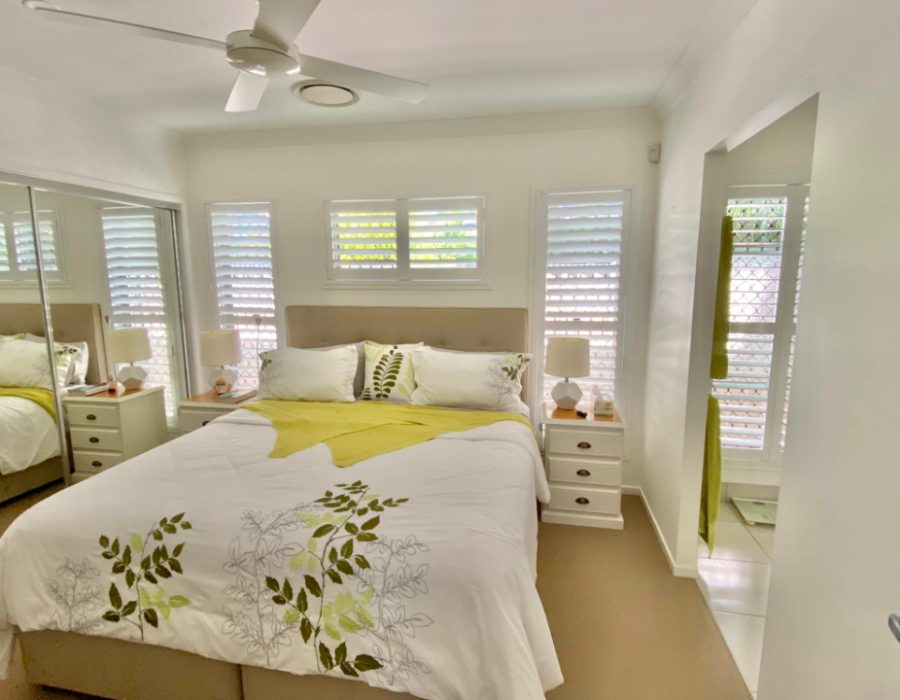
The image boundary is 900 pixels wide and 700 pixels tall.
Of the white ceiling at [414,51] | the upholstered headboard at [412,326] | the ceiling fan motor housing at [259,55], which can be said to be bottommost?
the upholstered headboard at [412,326]

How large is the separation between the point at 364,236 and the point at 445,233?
61 centimetres

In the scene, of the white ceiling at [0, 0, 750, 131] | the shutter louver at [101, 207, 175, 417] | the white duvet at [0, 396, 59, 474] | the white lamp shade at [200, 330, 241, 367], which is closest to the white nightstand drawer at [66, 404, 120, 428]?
the white duvet at [0, 396, 59, 474]

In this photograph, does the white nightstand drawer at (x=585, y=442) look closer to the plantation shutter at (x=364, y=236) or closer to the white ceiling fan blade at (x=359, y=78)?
the plantation shutter at (x=364, y=236)

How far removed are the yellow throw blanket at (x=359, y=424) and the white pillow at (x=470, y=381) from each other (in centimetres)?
7

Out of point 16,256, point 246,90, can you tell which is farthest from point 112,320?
point 246,90

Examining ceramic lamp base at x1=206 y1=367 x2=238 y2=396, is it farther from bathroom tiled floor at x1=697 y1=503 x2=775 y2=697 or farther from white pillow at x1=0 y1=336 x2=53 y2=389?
bathroom tiled floor at x1=697 y1=503 x2=775 y2=697

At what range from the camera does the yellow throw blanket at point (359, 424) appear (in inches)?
85.8

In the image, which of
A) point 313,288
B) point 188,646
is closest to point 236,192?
A: point 313,288

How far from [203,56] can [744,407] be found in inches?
144

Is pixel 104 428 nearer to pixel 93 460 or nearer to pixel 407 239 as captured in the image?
pixel 93 460

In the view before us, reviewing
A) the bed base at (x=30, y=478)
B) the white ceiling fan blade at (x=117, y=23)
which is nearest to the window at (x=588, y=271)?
the white ceiling fan blade at (x=117, y=23)

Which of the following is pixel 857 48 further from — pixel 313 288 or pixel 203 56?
pixel 313 288

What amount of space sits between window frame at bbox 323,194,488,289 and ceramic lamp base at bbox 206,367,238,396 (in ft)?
3.34

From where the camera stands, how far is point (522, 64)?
94.0 inches
